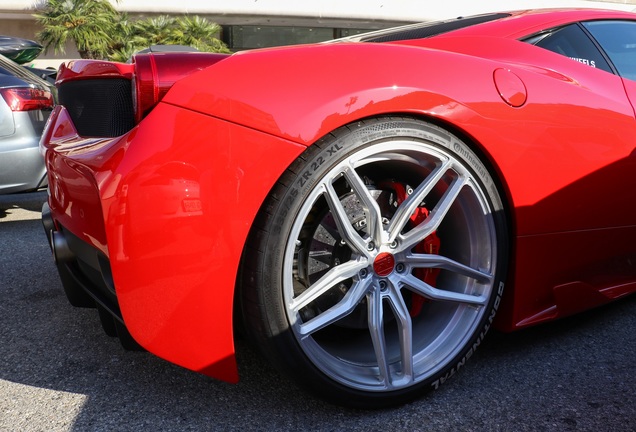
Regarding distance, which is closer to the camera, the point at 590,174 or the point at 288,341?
the point at 288,341

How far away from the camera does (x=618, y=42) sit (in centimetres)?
290

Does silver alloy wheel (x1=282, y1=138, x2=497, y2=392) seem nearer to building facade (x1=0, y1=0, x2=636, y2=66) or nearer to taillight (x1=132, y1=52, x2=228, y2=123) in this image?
taillight (x1=132, y1=52, x2=228, y2=123)

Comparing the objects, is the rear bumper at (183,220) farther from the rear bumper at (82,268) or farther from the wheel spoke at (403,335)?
the wheel spoke at (403,335)

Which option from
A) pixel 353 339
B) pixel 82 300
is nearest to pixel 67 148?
pixel 82 300

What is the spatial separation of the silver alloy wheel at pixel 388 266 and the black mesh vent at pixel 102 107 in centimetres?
60

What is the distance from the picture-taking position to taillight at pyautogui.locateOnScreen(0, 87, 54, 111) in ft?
15.9

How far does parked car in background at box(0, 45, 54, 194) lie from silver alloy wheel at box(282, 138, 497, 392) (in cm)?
320

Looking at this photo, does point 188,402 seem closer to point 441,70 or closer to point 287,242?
point 287,242

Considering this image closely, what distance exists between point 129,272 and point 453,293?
1.05m

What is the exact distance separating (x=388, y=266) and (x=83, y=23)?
98.9 ft

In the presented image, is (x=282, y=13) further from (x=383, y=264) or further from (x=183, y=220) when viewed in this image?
(x=183, y=220)

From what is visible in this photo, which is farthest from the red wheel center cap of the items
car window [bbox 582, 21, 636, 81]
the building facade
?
the building facade

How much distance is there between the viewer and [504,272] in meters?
2.33

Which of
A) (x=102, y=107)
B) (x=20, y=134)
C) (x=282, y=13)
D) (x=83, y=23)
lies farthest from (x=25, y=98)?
(x=282, y=13)
